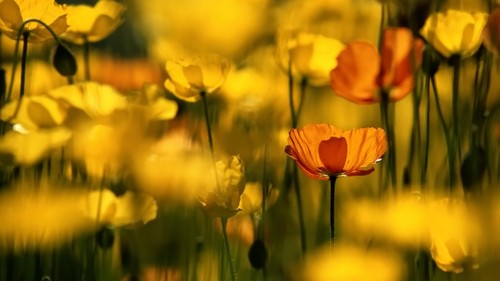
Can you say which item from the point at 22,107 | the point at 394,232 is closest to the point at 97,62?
the point at 22,107

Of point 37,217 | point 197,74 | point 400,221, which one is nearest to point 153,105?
point 197,74

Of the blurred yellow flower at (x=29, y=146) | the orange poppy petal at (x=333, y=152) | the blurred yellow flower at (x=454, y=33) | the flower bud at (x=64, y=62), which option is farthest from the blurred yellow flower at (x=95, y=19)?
the orange poppy petal at (x=333, y=152)

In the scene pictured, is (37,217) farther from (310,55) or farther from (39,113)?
(310,55)

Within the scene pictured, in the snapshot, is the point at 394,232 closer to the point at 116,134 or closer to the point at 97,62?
the point at 116,134

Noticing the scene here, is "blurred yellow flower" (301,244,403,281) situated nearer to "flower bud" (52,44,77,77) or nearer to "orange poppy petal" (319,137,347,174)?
"orange poppy petal" (319,137,347,174)

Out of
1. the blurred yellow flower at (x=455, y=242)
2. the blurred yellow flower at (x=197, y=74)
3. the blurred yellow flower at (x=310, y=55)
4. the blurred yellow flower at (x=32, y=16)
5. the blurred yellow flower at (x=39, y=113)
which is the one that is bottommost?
the blurred yellow flower at (x=455, y=242)

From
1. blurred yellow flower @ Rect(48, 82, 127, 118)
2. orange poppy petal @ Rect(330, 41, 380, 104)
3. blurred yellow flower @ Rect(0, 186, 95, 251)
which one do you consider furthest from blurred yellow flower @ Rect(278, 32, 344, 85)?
blurred yellow flower @ Rect(0, 186, 95, 251)

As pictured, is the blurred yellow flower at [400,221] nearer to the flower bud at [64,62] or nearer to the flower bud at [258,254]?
the flower bud at [258,254]
